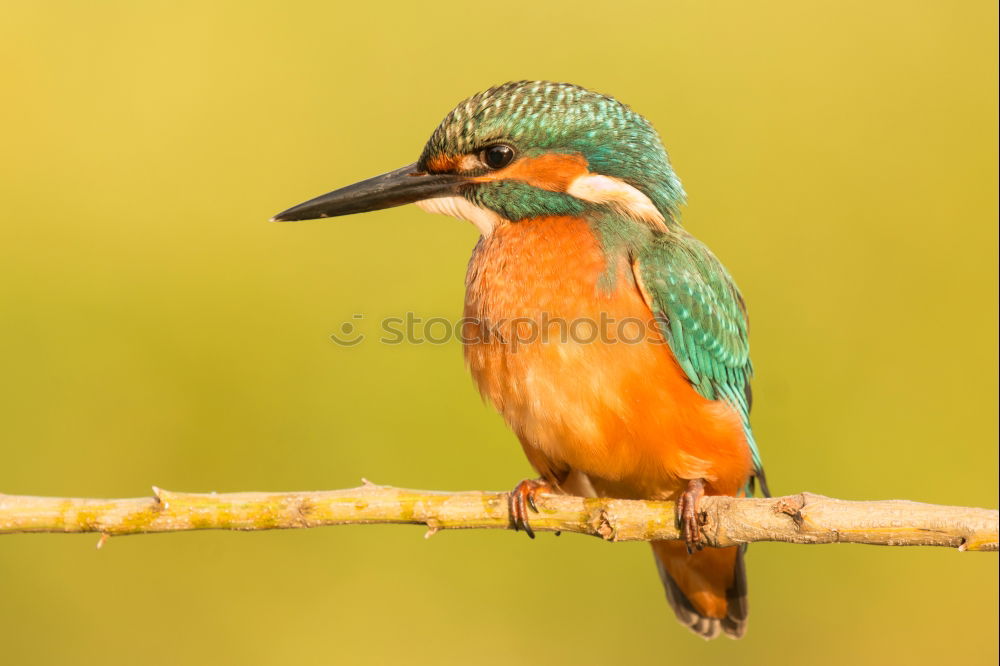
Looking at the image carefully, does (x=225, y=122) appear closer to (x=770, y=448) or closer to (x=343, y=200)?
(x=343, y=200)

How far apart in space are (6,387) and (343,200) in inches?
85.5

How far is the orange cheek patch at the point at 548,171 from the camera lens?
3.18 metres

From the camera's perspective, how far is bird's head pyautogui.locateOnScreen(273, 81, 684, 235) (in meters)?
3.17

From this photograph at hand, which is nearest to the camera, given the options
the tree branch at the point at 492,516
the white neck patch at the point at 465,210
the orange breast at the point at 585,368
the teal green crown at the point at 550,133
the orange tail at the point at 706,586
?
the tree branch at the point at 492,516

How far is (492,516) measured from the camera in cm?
277

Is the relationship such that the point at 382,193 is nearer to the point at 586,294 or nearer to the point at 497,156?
the point at 497,156

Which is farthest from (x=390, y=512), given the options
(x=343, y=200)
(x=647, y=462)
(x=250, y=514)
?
(x=343, y=200)

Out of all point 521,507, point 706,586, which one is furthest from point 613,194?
point 706,586

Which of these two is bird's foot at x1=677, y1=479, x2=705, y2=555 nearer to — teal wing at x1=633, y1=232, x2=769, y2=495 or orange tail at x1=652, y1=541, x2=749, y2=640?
teal wing at x1=633, y1=232, x2=769, y2=495

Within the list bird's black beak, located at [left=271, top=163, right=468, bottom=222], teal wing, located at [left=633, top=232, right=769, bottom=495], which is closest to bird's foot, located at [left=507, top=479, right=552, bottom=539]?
teal wing, located at [left=633, top=232, right=769, bottom=495]

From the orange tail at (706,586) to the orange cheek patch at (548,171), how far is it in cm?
140

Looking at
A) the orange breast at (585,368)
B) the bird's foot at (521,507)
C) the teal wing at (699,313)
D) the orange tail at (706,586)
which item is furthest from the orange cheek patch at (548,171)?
the orange tail at (706,586)

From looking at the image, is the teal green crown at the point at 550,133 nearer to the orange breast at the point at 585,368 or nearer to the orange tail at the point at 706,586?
the orange breast at the point at 585,368

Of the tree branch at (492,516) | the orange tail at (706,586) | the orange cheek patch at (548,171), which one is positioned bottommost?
the orange tail at (706,586)
